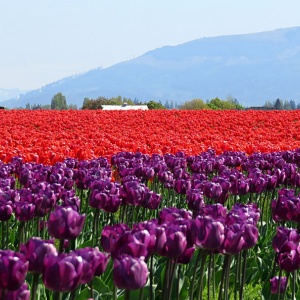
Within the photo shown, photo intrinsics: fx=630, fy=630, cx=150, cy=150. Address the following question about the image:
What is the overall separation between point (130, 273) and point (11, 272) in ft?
1.91

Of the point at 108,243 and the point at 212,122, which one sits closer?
the point at 108,243

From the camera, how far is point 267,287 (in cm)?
611

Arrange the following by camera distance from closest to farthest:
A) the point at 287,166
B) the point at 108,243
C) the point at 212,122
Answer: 1. the point at 108,243
2. the point at 287,166
3. the point at 212,122

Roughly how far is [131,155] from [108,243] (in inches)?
300

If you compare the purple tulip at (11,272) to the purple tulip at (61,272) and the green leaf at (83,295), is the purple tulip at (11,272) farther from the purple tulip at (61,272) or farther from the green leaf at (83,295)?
the green leaf at (83,295)

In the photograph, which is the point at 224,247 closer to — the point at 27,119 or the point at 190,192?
the point at 190,192

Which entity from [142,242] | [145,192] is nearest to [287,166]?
[145,192]

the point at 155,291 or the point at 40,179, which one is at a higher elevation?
the point at 40,179

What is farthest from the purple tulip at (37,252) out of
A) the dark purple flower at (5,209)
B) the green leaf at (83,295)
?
the dark purple flower at (5,209)

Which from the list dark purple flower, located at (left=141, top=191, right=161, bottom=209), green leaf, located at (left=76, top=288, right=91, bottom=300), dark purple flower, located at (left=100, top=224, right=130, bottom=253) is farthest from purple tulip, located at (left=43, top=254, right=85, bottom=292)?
dark purple flower, located at (left=141, top=191, right=161, bottom=209)

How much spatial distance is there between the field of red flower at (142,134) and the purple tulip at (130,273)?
8514 mm

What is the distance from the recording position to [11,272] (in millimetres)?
2619

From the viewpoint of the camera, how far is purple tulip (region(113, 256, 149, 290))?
2.93 meters

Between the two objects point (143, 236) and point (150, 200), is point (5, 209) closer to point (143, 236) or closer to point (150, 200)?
point (150, 200)
